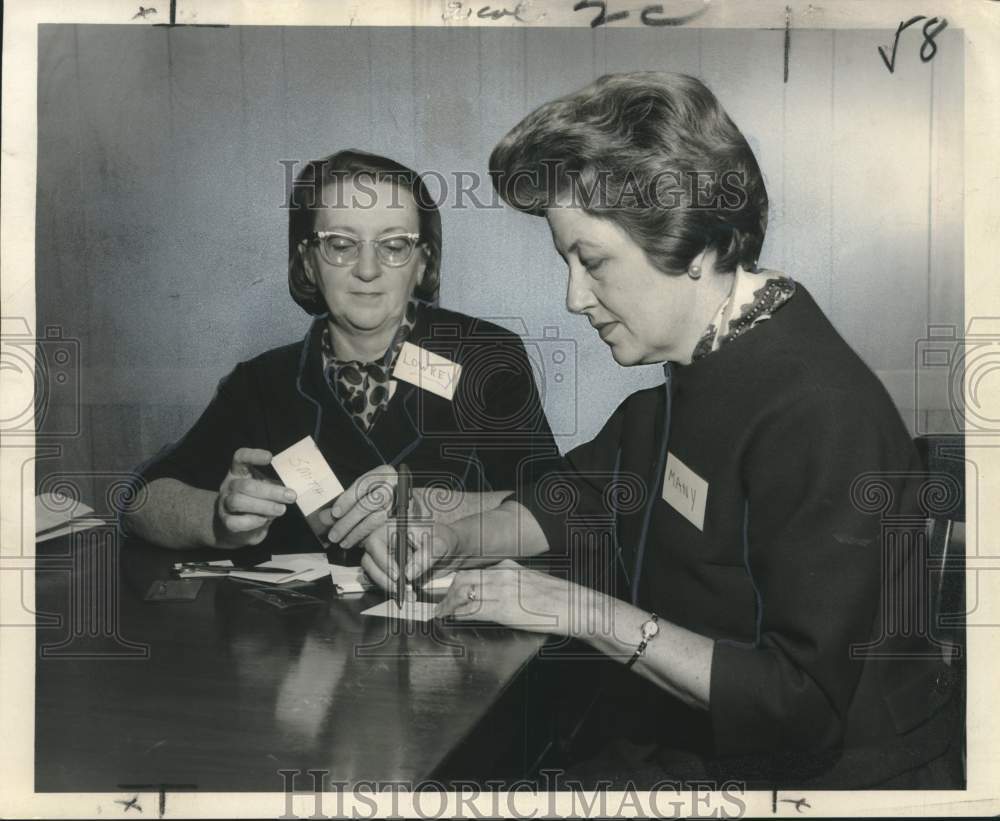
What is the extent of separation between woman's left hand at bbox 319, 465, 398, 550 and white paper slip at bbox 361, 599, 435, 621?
21 cm

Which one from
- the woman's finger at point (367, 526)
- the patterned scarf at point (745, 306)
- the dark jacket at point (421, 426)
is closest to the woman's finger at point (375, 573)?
the woman's finger at point (367, 526)

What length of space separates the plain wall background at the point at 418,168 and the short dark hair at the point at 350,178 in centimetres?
2

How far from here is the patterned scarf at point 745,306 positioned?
1862 mm

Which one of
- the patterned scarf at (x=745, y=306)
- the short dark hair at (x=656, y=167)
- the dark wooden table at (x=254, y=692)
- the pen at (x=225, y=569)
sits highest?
the short dark hair at (x=656, y=167)

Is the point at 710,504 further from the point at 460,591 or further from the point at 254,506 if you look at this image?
the point at 254,506

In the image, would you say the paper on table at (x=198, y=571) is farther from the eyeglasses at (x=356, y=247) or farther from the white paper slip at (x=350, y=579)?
the eyeglasses at (x=356, y=247)

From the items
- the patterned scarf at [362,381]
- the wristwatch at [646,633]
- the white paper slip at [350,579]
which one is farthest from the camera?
the patterned scarf at [362,381]

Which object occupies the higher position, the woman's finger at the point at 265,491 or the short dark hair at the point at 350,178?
the short dark hair at the point at 350,178

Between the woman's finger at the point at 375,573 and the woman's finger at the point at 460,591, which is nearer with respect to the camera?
the woman's finger at the point at 460,591

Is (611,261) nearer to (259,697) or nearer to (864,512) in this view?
(864,512)

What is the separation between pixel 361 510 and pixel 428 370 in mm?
337

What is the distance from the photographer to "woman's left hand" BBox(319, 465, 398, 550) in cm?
210

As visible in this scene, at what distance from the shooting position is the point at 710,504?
1.84m

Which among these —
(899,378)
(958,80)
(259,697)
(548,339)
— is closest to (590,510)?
(548,339)
